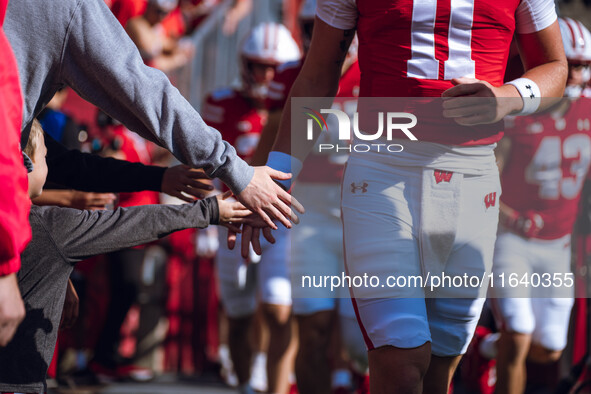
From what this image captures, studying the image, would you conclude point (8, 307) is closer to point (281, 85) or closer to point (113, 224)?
point (113, 224)

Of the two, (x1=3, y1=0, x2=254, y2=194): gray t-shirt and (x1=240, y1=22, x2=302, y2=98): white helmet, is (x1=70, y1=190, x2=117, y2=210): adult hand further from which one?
(x1=240, y1=22, x2=302, y2=98): white helmet

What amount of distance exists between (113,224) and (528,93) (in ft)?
4.87

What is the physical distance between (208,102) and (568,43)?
268 cm

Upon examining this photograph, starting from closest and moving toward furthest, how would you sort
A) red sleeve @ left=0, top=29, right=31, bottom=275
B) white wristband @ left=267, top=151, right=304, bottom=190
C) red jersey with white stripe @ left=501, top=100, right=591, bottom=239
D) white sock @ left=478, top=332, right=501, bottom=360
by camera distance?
red sleeve @ left=0, top=29, right=31, bottom=275, white wristband @ left=267, top=151, right=304, bottom=190, red jersey with white stripe @ left=501, top=100, right=591, bottom=239, white sock @ left=478, top=332, right=501, bottom=360

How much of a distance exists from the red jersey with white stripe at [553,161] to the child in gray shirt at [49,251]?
314 centimetres

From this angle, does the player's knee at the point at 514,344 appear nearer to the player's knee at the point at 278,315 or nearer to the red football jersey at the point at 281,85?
the player's knee at the point at 278,315

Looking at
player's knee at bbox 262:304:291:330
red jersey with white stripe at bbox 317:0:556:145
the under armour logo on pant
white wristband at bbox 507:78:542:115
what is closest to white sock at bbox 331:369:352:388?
player's knee at bbox 262:304:291:330

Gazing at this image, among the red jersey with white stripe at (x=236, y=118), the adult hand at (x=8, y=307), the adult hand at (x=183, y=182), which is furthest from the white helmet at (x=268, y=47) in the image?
the adult hand at (x=8, y=307)

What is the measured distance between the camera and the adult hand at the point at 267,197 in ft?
10.5

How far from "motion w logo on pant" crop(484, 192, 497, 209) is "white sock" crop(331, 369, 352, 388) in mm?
2770

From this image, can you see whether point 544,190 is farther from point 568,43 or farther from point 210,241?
point 210,241

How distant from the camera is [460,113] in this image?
9.87ft

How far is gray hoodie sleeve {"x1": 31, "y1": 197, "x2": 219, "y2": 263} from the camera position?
2.90 m

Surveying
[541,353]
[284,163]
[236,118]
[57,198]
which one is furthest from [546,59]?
[236,118]
